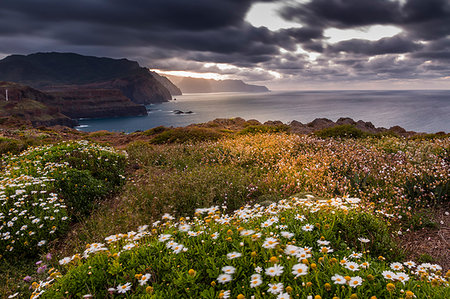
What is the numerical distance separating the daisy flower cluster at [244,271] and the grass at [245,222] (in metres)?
0.02

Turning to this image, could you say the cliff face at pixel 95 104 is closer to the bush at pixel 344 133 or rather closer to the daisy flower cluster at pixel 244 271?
the bush at pixel 344 133

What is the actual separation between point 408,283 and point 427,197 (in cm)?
641

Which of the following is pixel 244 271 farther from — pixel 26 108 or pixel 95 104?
pixel 95 104

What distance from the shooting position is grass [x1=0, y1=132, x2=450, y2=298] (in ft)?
8.13

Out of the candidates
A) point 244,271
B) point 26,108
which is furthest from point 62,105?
point 244,271

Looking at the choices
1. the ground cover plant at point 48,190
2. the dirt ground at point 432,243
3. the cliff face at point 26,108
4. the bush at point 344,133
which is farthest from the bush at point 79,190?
the cliff face at point 26,108

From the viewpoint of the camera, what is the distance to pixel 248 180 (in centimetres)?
833

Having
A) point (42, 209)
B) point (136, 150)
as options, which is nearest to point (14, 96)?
point (136, 150)

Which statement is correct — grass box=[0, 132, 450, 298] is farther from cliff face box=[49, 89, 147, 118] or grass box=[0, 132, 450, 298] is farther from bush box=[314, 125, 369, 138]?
cliff face box=[49, 89, 147, 118]

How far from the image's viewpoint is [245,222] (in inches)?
148

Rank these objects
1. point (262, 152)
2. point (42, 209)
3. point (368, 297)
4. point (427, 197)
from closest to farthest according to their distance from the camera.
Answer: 1. point (368, 297)
2. point (42, 209)
3. point (427, 197)
4. point (262, 152)

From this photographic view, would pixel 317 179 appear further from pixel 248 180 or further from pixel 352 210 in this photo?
pixel 352 210

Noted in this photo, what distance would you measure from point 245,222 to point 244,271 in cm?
121

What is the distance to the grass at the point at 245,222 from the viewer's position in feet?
8.13
